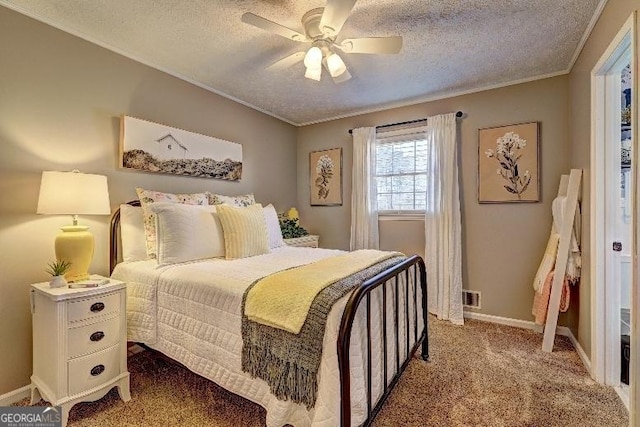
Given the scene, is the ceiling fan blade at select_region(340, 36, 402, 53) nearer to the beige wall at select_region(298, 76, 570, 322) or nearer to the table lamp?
the beige wall at select_region(298, 76, 570, 322)

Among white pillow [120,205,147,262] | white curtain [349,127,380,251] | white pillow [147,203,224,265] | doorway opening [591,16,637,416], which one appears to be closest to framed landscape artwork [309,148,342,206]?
white curtain [349,127,380,251]

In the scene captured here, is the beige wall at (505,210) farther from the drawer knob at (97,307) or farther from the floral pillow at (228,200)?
the drawer knob at (97,307)

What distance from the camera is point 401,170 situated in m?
3.62

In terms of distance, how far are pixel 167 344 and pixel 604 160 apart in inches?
117

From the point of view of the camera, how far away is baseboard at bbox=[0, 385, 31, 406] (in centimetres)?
180

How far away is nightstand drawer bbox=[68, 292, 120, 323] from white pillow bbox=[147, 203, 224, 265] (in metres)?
0.36

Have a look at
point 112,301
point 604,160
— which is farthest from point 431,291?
point 112,301

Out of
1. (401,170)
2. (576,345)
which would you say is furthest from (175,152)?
(576,345)

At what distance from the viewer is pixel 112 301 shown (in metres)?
1.80

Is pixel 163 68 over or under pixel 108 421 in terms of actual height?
over

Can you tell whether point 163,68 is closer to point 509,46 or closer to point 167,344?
point 167,344

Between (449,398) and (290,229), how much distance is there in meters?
2.44

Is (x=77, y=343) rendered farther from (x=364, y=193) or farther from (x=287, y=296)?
(x=364, y=193)

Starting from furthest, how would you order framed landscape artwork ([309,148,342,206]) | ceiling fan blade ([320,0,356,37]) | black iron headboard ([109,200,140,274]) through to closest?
1. framed landscape artwork ([309,148,342,206])
2. black iron headboard ([109,200,140,274])
3. ceiling fan blade ([320,0,356,37])
